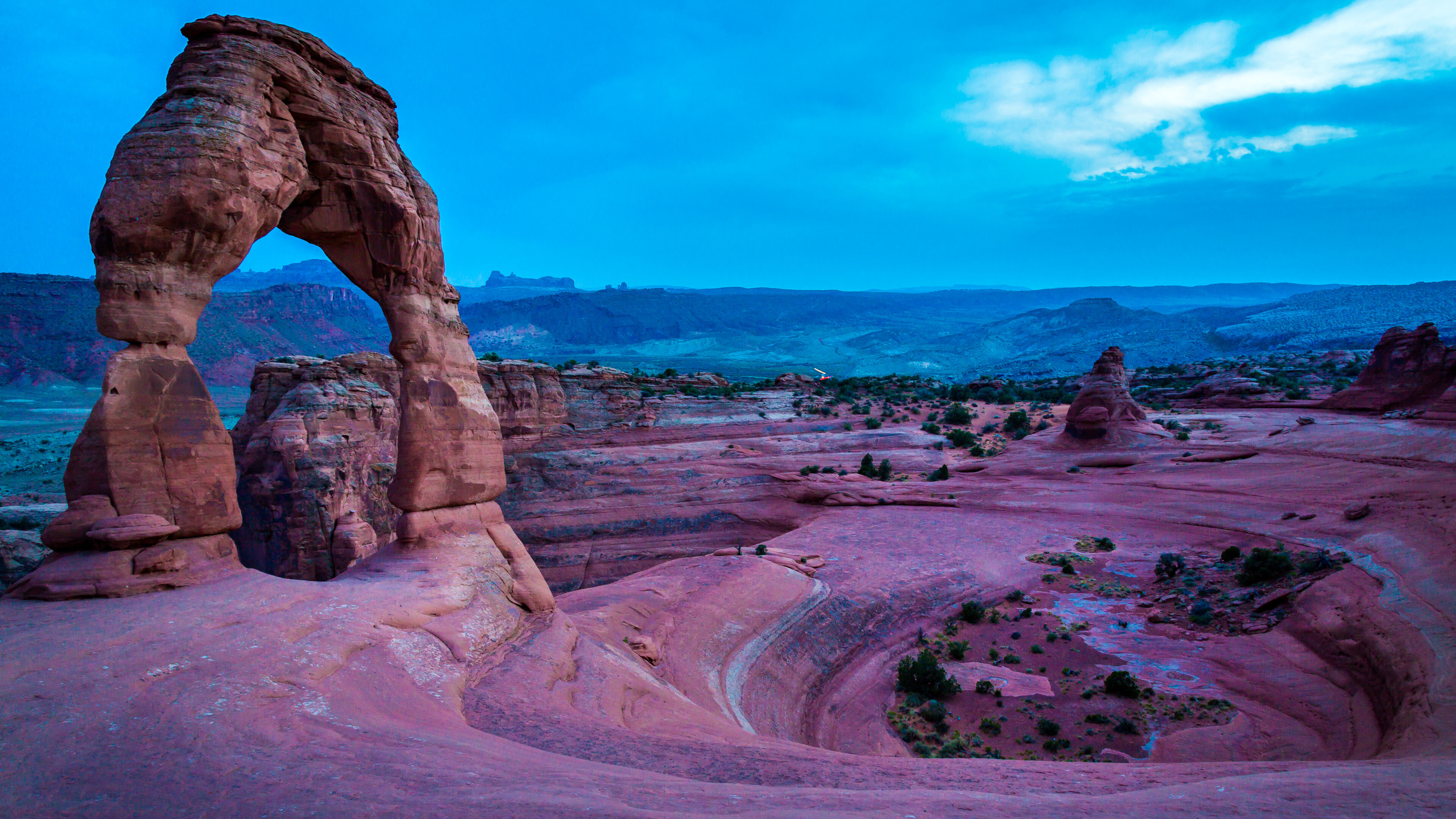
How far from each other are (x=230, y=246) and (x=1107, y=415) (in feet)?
99.0

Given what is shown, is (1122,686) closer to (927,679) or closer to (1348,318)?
(927,679)

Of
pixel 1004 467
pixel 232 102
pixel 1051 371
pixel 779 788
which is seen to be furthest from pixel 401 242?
pixel 1051 371

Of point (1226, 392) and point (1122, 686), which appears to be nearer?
point (1122, 686)

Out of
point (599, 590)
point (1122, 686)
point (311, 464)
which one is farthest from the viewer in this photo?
point (311, 464)

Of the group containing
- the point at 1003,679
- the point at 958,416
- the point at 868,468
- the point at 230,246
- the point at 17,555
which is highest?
the point at 230,246

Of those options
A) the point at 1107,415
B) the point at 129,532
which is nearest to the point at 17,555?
the point at 129,532

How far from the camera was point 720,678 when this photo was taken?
443 inches

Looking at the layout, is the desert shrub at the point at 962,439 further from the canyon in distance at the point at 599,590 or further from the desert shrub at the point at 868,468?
the desert shrub at the point at 868,468

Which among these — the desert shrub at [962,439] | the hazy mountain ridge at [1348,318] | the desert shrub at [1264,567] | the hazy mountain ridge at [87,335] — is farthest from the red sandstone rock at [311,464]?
the hazy mountain ridge at [1348,318]

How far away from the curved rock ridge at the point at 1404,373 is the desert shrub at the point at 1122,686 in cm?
2226

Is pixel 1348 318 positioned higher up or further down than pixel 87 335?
further down

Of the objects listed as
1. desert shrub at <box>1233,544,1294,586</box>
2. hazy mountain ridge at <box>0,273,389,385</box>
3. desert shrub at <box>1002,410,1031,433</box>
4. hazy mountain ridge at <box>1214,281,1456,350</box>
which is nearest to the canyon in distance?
desert shrub at <box>1233,544,1294,586</box>

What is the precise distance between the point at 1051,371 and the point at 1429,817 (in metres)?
117

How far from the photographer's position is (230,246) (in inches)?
326
